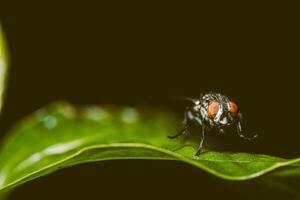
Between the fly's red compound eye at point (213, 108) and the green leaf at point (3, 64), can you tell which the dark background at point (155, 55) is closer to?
the fly's red compound eye at point (213, 108)

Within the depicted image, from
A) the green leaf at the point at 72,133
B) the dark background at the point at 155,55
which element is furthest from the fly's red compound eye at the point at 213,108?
the dark background at the point at 155,55

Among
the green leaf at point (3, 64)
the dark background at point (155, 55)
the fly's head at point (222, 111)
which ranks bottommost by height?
the fly's head at point (222, 111)

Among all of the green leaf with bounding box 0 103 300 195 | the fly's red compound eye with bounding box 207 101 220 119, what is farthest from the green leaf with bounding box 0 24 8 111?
the fly's red compound eye with bounding box 207 101 220 119

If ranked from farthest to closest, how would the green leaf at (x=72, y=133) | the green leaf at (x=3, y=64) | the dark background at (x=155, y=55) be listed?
the dark background at (x=155, y=55)
the green leaf at (x=72, y=133)
the green leaf at (x=3, y=64)

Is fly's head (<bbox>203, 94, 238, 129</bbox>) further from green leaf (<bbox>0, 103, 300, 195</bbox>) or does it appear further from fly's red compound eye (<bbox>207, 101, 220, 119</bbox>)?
green leaf (<bbox>0, 103, 300, 195</bbox>)

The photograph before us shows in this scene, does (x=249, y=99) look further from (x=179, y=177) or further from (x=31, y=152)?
(x=31, y=152)

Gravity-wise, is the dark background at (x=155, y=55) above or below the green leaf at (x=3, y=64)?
above

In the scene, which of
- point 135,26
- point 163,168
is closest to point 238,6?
point 135,26
